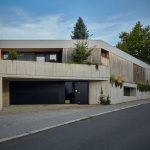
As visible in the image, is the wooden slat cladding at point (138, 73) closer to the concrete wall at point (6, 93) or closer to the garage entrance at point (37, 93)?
the garage entrance at point (37, 93)

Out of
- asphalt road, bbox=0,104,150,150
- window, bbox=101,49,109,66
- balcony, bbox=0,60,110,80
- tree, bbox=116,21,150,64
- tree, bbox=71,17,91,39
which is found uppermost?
tree, bbox=71,17,91,39

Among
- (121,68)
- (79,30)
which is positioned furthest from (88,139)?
(79,30)

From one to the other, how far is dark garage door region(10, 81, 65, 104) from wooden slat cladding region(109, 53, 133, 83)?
22.7 ft

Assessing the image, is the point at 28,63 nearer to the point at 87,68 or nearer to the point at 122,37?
the point at 87,68

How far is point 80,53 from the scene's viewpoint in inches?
1300

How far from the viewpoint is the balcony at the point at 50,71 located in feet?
89.2

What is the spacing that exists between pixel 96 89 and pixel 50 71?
213 inches

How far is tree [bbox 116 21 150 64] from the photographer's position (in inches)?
2692

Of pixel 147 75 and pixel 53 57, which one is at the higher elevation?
pixel 53 57

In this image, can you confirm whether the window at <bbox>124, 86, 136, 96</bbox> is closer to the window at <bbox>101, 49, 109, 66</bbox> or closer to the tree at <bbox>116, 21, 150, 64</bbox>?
the window at <bbox>101, 49, 109, 66</bbox>

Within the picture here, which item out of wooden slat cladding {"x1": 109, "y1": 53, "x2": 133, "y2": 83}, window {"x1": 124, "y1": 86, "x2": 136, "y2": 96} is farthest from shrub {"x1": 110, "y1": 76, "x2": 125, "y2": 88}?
window {"x1": 124, "y1": 86, "x2": 136, "y2": 96}

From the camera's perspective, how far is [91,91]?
108 ft

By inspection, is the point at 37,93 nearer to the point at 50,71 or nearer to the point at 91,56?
the point at 50,71

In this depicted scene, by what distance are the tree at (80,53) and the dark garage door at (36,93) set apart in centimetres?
278
